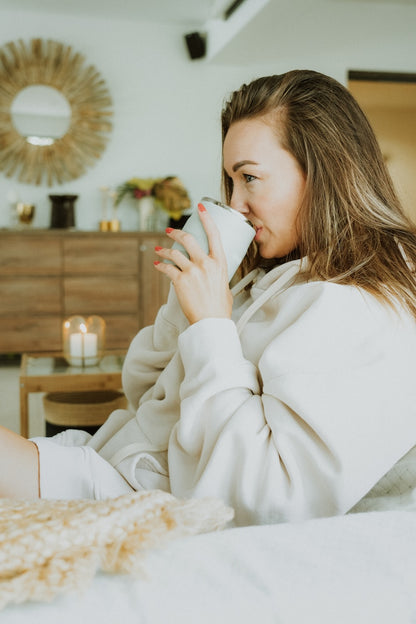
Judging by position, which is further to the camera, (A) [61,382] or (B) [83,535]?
(A) [61,382]

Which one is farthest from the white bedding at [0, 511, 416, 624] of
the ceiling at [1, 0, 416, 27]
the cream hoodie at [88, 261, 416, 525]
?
the ceiling at [1, 0, 416, 27]

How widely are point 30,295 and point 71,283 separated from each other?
319 mm

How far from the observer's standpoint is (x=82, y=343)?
278 centimetres

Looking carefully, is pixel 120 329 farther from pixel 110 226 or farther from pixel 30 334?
pixel 110 226

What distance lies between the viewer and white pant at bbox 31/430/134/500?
101 cm

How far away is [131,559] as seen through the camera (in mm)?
573

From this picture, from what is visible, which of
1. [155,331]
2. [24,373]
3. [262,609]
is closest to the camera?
[262,609]

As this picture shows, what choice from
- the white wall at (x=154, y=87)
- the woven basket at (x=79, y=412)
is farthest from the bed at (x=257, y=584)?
the white wall at (x=154, y=87)

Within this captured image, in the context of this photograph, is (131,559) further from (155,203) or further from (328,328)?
(155,203)

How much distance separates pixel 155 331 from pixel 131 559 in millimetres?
795

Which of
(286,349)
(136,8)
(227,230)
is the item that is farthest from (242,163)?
(136,8)

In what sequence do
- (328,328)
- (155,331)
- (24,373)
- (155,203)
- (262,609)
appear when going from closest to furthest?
(262,609) < (328,328) < (155,331) < (24,373) < (155,203)

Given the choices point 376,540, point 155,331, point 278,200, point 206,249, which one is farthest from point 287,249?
point 376,540

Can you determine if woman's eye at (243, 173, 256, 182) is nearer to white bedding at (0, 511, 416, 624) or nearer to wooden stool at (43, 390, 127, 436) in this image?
white bedding at (0, 511, 416, 624)
